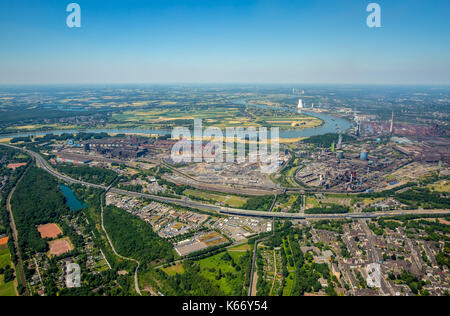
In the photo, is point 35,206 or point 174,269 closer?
point 174,269

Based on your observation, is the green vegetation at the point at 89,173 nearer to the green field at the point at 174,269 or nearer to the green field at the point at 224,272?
the green field at the point at 174,269

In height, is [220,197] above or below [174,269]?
above

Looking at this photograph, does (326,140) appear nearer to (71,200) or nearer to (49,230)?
(71,200)

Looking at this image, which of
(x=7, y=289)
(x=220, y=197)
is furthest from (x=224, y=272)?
(x=7, y=289)

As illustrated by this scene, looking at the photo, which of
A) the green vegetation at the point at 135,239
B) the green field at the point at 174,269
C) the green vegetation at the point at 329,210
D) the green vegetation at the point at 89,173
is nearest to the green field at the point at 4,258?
the green vegetation at the point at 135,239

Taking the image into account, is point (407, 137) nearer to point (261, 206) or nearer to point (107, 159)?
point (261, 206)

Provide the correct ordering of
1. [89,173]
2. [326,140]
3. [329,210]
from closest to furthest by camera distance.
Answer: [329,210] → [89,173] → [326,140]
